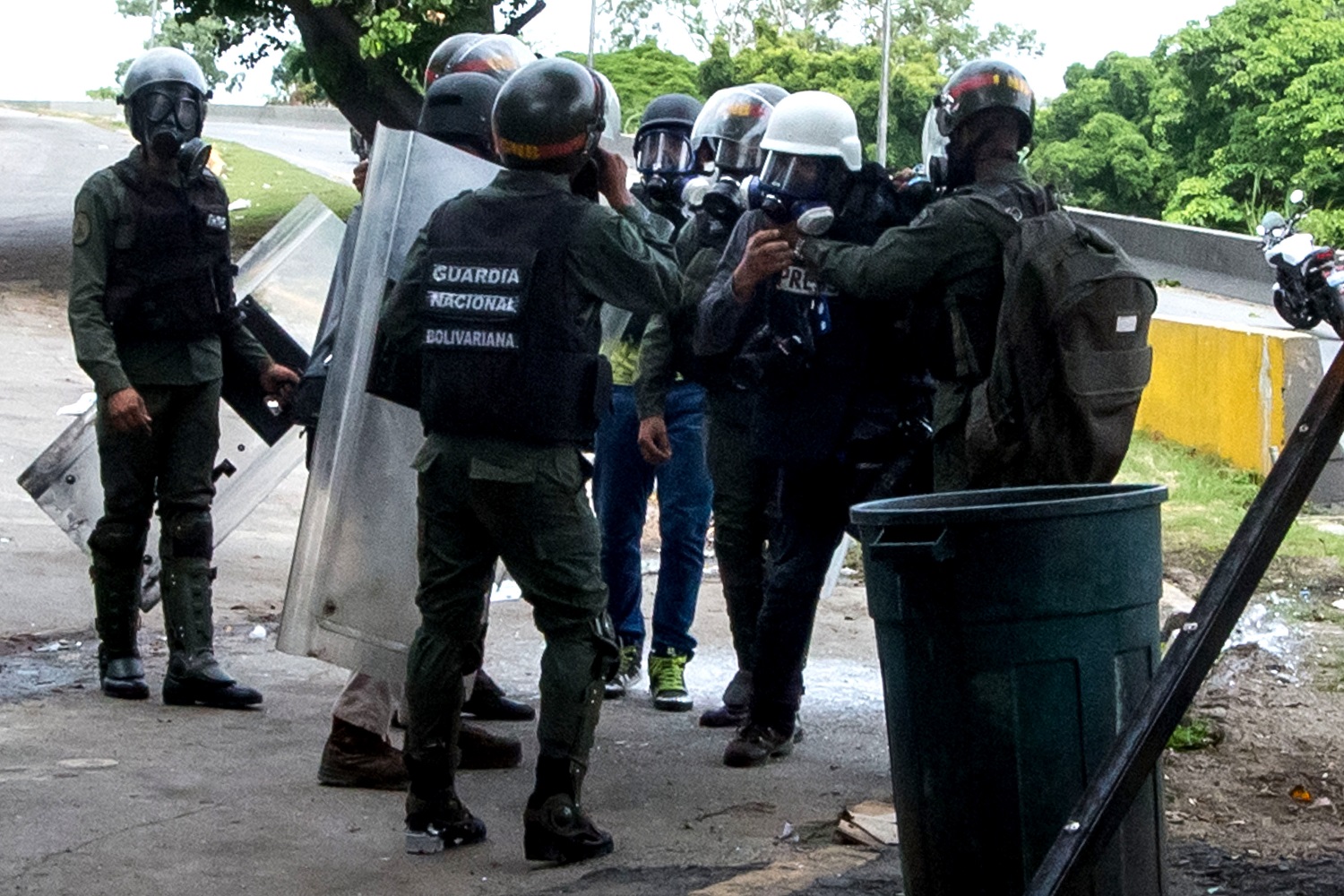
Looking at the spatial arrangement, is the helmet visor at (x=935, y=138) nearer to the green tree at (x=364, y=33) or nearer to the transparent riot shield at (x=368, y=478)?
the transparent riot shield at (x=368, y=478)

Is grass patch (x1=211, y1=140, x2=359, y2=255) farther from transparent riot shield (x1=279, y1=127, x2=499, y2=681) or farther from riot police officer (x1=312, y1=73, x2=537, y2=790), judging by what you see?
transparent riot shield (x1=279, y1=127, x2=499, y2=681)

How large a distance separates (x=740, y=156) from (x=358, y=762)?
230 cm

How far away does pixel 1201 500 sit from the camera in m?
9.90

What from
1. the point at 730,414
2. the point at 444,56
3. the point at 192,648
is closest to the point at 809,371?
the point at 730,414

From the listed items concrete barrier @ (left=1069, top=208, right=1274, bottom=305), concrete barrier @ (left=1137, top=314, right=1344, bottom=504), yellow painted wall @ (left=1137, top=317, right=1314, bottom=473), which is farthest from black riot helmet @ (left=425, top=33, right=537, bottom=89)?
concrete barrier @ (left=1069, top=208, right=1274, bottom=305)

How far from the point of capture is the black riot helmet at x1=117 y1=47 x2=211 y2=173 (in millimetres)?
5762

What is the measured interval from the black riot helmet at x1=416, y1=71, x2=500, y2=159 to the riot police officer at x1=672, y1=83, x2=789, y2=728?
73 cm

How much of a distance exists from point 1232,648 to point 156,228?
414 centimetres

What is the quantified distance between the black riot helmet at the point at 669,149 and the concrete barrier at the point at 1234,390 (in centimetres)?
482

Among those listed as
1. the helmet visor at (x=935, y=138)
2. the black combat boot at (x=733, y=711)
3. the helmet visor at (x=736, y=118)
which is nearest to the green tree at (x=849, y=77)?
the helmet visor at (x=736, y=118)

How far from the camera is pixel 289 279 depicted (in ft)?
20.9

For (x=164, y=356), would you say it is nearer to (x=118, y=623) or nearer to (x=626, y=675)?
(x=118, y=623)

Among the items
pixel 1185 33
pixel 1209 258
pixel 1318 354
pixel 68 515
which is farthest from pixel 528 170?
pixel 1185 33

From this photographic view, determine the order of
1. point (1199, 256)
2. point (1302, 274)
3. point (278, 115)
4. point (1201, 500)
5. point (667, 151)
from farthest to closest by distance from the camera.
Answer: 1. point (278, 115)
2. point (1199, 256)
3. point (1302, 274)
4. point (1201, 500)
5. point (667, 151)
